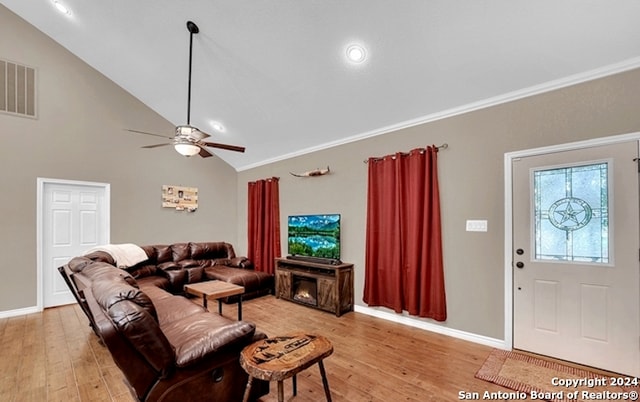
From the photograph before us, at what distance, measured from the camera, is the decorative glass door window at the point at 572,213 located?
8.27ft

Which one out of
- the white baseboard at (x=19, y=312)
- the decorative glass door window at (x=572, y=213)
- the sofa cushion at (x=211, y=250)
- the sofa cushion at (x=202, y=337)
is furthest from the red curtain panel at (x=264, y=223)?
the decorative glass door window at (x=572, y=213)

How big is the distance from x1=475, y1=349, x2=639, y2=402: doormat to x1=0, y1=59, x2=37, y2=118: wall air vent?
6826 millimetres

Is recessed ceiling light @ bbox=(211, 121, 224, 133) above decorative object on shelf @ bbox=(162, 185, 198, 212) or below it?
above

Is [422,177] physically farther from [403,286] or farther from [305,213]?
[305,213]

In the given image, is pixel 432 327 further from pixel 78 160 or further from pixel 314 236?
pixel 78 160

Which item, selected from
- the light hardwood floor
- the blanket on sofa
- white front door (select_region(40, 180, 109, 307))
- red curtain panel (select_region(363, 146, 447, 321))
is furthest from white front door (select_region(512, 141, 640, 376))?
white front door (select_region(40, 180, 109, 307))

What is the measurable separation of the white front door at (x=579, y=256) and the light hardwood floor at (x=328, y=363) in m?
0.68

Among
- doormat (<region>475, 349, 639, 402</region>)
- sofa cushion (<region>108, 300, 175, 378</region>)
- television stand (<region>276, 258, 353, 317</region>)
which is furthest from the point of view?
television stand (<region>276, 258, 353, 317</region>)

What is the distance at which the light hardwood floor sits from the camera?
222 cm

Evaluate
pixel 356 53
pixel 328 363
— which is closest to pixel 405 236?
pixel 328 363

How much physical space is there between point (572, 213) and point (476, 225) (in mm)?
825

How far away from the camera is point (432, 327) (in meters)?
3.42

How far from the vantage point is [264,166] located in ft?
19.9

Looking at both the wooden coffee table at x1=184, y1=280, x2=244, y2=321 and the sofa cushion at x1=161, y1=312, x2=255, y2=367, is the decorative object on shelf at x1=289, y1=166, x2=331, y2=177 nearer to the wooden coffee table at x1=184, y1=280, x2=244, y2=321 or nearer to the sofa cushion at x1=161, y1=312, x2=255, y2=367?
the wooden coffee table at x1=184, y1=280, x2=244, y2=321
